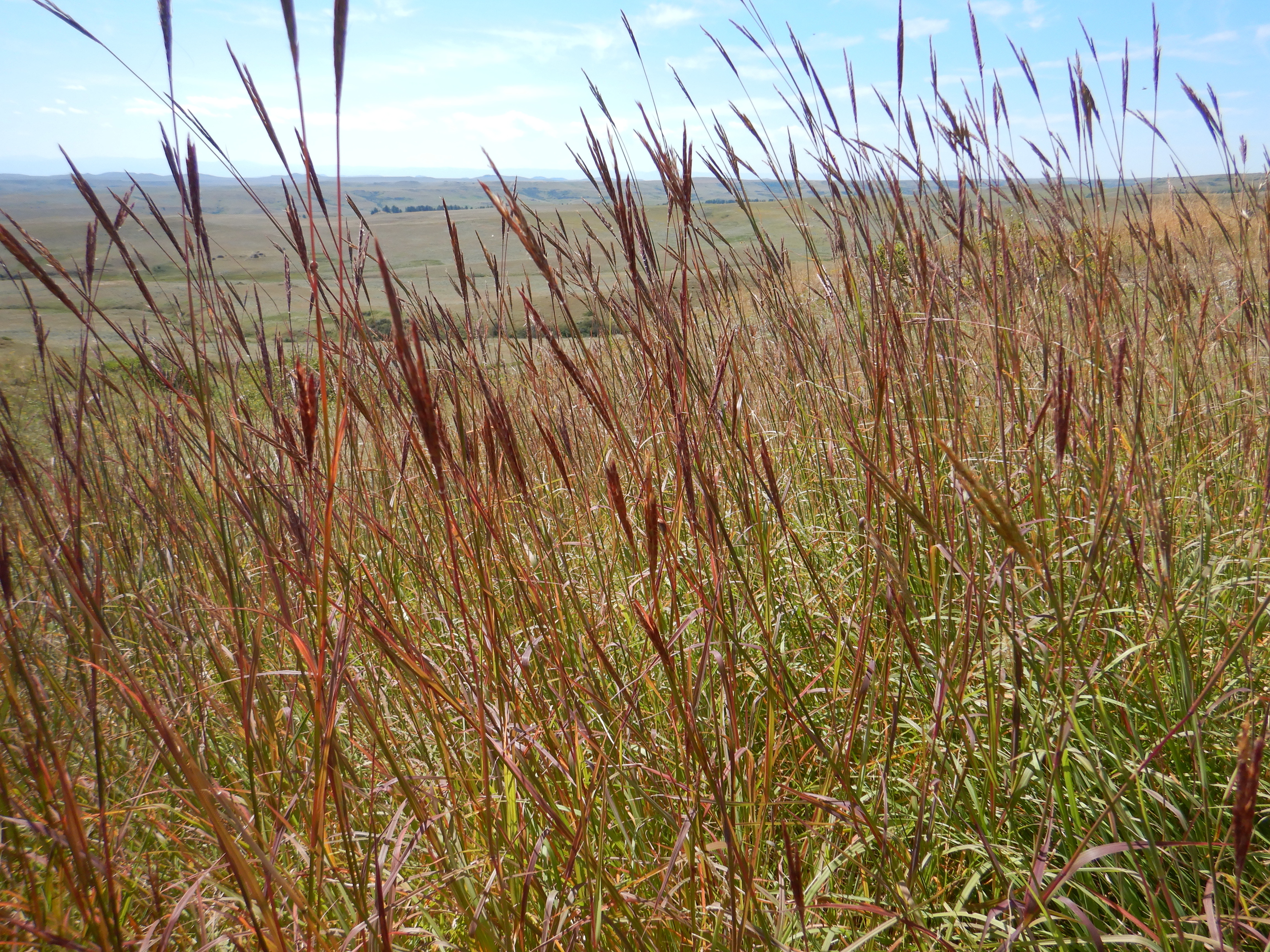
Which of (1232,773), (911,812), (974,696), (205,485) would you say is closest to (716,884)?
(911,812)

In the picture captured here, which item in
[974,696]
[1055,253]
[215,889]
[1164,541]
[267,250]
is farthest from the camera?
[267,250]

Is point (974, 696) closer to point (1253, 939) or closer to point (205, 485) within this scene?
point (1253, 939)

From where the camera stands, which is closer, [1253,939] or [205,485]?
[1253,939]

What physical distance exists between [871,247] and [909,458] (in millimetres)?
330

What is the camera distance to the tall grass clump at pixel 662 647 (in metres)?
0.68

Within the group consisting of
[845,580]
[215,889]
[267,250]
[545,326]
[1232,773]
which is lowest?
[215,889]

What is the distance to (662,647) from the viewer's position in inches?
24.6

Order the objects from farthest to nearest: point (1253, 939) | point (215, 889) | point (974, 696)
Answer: point (974, 696)
point (215, 889)
point (1253, 939)

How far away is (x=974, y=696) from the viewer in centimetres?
111

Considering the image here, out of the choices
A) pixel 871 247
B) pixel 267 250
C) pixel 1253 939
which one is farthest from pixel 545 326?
pixel 267 250

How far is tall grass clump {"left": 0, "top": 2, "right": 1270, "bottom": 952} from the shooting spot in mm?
682

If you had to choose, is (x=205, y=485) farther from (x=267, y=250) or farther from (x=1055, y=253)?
(x=267, y=250)

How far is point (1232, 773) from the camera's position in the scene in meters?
0.98

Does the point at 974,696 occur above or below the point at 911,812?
above
